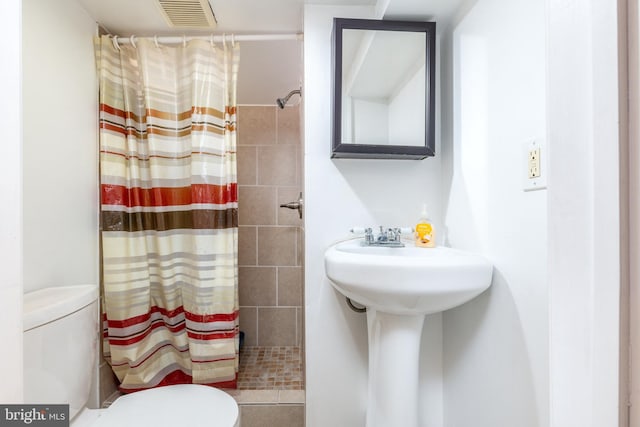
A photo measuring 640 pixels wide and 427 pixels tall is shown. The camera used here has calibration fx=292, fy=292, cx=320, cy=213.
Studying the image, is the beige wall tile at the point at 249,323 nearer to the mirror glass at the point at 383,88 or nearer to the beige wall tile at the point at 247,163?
the beige wall tile at the point at 247,163

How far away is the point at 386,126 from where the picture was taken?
46.9 inches

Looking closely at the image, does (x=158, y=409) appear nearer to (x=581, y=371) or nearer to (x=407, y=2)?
(x=581, y=371)

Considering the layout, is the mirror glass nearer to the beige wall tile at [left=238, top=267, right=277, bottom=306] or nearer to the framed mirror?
the framed mirror

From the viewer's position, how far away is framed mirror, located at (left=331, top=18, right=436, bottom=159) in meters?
1.14

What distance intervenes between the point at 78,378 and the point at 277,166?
1.43m

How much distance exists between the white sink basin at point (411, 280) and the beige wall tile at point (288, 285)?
3.67ft

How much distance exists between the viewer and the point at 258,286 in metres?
1.98

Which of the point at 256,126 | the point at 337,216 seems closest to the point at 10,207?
the point at 337,216

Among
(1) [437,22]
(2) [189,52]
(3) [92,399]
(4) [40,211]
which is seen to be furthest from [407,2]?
(3) [92,399]

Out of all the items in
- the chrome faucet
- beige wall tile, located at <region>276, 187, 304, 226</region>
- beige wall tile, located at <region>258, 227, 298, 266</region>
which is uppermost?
beige wall tile, located at <region>276, 187, 304, 226</region>

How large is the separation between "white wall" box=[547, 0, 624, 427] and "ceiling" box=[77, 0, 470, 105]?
935mm

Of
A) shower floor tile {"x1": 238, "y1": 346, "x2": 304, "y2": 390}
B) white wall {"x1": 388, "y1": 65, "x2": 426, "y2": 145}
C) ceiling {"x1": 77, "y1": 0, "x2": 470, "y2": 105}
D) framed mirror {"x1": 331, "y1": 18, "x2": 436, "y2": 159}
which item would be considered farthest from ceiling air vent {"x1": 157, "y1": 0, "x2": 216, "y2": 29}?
shower floor tile {"x1": 238, "y1": 346, "x2": 304, "y2": 390}

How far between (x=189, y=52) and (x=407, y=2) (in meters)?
0.98

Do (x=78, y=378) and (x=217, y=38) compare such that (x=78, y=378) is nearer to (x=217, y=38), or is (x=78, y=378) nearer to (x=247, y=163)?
(x=247, y=163)
